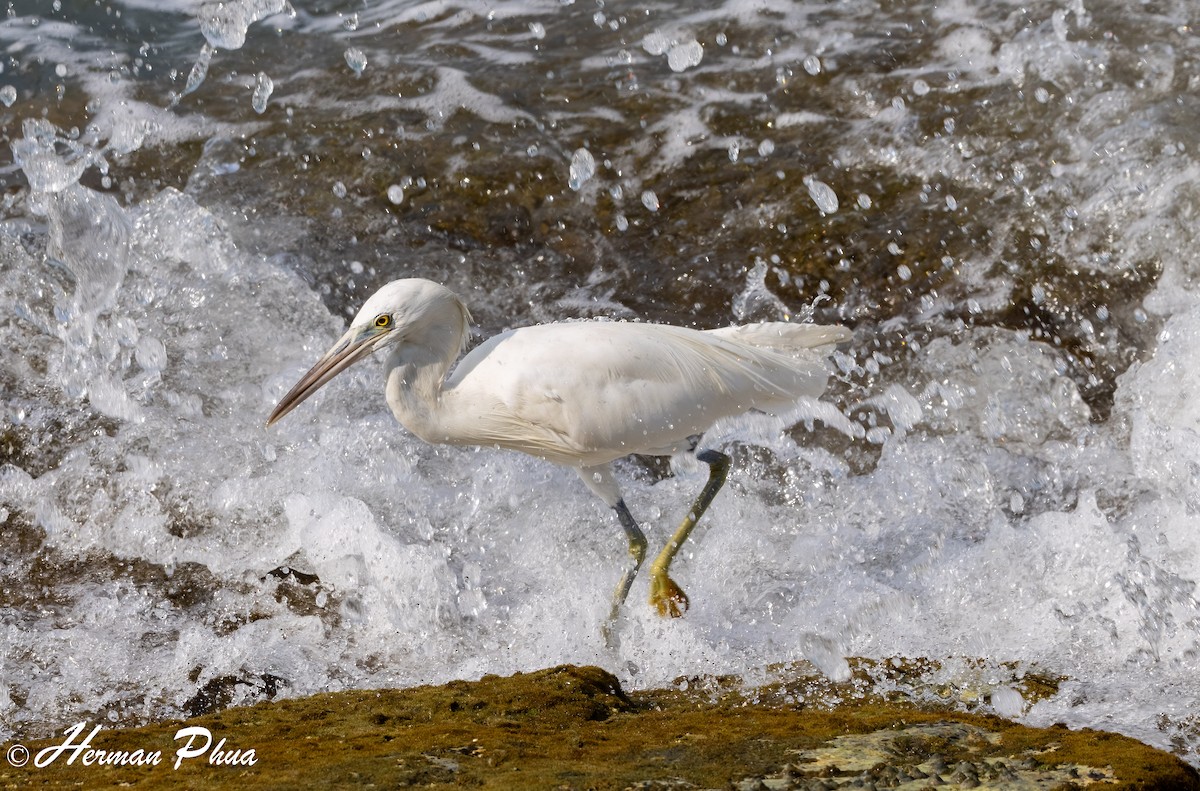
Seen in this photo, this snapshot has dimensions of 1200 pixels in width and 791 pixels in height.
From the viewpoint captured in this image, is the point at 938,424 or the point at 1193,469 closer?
the point at 1193,469

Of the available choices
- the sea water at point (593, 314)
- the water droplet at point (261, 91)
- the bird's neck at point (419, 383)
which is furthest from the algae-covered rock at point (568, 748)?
the water droplet at point (261, 91)

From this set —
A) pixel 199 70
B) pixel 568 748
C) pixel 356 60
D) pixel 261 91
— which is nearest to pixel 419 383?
pixel 568 748

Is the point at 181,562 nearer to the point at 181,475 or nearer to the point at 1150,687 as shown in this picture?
the point at 181,475

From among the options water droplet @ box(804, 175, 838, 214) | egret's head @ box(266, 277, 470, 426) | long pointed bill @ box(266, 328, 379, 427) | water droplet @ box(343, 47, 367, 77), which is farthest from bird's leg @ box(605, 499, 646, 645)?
water droplet @ box(343, 47, 367, 77)

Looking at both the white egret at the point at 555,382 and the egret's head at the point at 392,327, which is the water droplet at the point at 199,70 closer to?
the white egret at the point at 555,382

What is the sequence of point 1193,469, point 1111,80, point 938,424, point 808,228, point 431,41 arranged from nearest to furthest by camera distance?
point 1193,469, point 938,424, point 808,228, point 1111,80, point 431,41

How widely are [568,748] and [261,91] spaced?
6.26 m

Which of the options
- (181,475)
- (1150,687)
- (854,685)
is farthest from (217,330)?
(1150,687)

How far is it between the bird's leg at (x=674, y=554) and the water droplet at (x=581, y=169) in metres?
2.84

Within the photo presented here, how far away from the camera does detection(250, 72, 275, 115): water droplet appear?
7.73m

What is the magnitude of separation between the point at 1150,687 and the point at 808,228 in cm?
342

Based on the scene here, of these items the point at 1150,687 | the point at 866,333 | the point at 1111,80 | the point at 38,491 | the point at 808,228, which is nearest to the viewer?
the point at 1150,687

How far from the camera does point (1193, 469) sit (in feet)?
14.9

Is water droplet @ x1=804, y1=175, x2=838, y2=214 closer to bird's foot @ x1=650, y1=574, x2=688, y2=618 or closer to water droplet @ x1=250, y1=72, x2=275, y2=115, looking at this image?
bird's foot @ x1=650, y1=574, x2=688, y2=618
